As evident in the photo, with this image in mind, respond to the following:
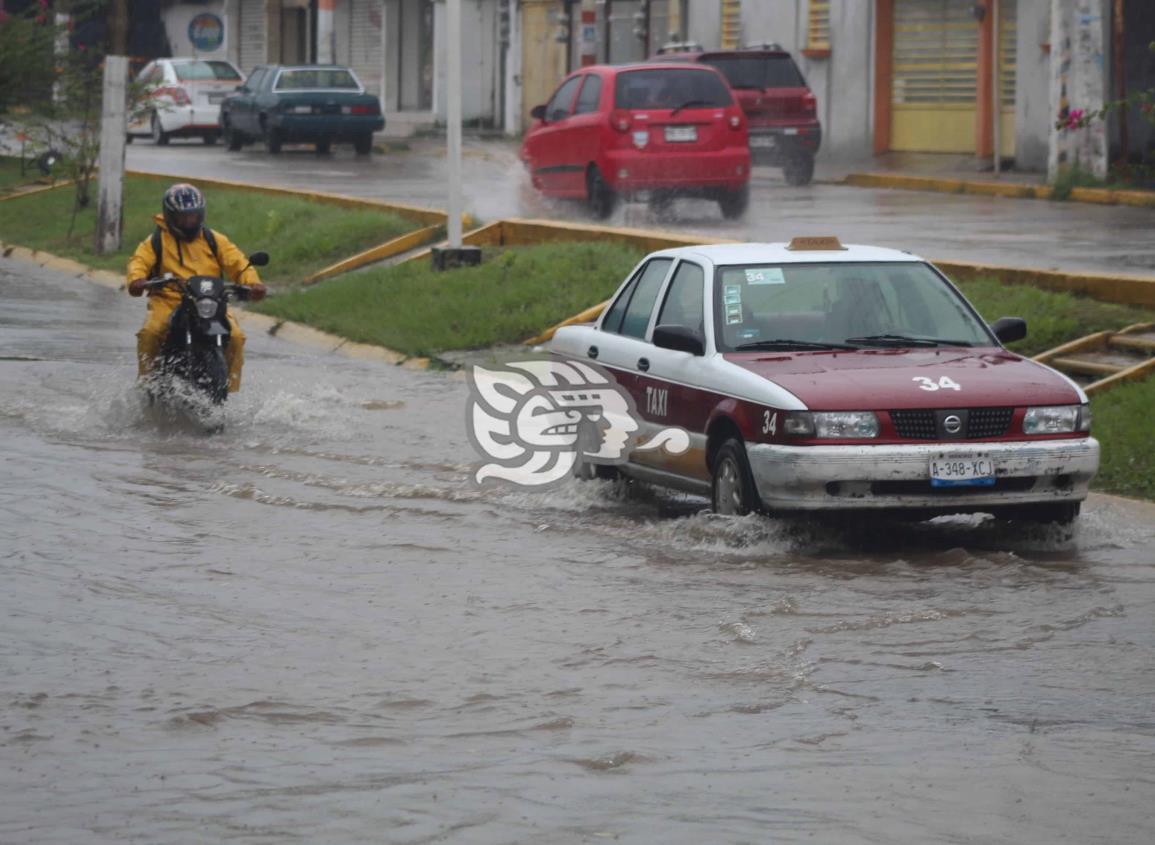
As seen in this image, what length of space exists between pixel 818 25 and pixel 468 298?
20.3 metres

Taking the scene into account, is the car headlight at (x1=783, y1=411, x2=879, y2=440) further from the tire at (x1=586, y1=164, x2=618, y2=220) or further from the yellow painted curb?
the tire at (x1=586, y1=164, x2=618, y2=220)

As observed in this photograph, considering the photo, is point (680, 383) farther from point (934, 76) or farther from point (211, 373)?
point (934, 76)

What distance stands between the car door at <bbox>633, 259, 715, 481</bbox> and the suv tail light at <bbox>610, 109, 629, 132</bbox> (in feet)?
42.2

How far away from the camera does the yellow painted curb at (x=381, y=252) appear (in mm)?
22531

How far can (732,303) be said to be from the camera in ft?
36.1

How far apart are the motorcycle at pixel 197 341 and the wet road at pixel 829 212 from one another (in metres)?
6.43

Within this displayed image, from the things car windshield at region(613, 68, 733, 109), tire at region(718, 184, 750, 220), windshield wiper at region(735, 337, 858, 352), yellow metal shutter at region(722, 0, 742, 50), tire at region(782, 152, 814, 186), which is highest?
yellow metal shutter at region(722, 0, 742, 50)

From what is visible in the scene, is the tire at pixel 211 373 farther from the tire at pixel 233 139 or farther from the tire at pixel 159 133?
the tire at pixel 159 133

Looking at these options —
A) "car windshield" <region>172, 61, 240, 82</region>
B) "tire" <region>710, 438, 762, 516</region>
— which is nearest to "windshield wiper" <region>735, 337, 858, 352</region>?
"tire" <region>710, 438, 762, 516</region>

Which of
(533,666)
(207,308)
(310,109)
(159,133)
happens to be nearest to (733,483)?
(533,666)

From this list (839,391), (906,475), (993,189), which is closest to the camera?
(906,475)

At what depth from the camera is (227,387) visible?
547 inches

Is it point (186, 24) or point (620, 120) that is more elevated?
point (186, 24)

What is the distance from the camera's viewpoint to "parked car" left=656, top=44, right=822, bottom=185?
31453 millimetres
